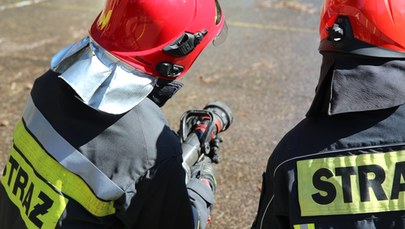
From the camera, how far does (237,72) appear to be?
660cm

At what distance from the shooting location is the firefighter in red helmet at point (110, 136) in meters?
2.37

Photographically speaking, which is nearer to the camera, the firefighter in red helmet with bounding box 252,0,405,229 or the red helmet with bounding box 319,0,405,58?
the firefighter in red helmet with bounding box 252,0,405,229

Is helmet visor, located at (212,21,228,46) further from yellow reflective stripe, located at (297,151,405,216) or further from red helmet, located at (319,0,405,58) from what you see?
yellow reflective stripe, located at (297,151,405,216)

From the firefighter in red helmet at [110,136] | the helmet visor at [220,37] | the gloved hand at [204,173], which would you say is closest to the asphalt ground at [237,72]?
the gloved hand at [204,173]

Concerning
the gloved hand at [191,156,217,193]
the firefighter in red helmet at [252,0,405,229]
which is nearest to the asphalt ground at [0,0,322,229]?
the gloved hand at [191,156,217,193]

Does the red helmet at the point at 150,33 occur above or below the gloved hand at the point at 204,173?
above

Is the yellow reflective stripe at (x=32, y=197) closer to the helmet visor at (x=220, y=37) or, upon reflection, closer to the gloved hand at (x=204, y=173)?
the gloved hand at (x=204, y=173)

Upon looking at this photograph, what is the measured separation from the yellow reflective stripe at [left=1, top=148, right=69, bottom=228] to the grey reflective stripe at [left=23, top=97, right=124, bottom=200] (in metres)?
0.13

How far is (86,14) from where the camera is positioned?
904cm

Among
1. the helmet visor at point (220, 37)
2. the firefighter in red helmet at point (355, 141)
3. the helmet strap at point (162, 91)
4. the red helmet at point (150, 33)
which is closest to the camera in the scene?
the firefighter in red helmet at point (355, 141)

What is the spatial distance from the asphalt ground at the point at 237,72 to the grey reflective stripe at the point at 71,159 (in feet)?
5.89

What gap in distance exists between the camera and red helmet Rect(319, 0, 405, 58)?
2.12 metres

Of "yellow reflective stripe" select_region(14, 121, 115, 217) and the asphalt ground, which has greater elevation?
"yellow reflective stripe" select_region(14, 121, 115, 217)

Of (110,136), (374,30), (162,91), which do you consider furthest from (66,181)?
(374,30)
